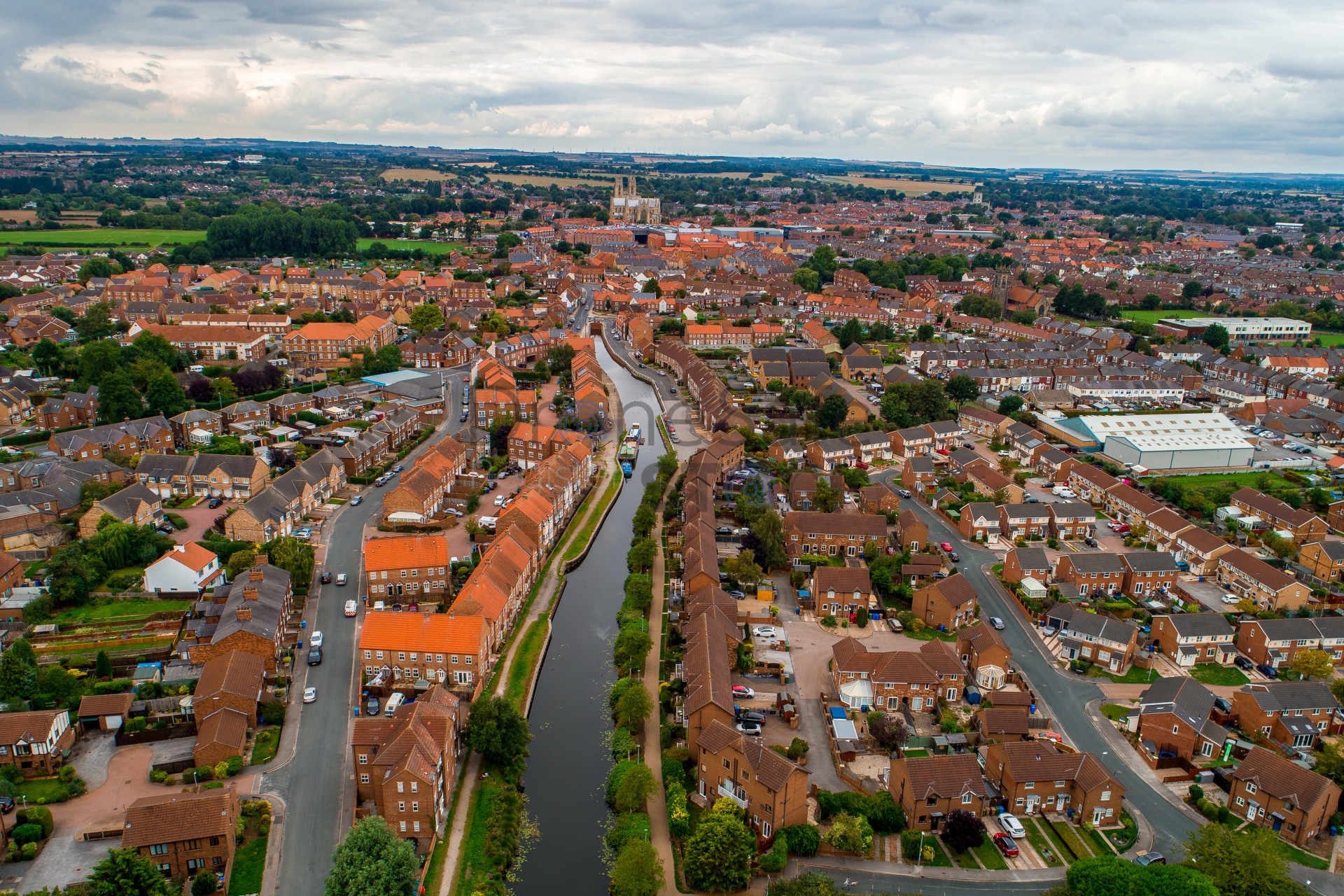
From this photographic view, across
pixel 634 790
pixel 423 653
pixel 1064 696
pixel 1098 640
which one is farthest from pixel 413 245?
pixel 1064 696

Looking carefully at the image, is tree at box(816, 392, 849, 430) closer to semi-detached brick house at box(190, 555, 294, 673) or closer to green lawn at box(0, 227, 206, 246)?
semi-detached brick house at box(190, 555, 294, 673)

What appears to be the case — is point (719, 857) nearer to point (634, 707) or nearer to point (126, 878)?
point (634, 707)

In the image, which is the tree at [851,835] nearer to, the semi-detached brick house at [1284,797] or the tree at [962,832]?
the tree at [962,832]

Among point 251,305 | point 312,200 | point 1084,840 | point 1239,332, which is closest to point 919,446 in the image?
point 1084,840

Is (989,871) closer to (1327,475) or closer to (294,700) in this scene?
(294,700)

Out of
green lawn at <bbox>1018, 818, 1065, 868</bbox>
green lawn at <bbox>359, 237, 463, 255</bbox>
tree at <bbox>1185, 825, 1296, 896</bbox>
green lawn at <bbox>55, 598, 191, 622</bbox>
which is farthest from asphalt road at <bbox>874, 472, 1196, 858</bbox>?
green lawn at <bbox>359, 237, 463, 255</bbox>

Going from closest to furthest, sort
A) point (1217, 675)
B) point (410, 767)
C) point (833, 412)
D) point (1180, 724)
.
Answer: point (410, 767) < point (1180, 724) < point (1217, 675) < point (833, 412)
